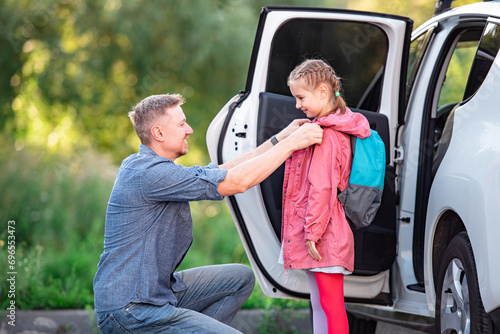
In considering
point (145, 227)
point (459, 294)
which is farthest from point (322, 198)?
point (145, 227)

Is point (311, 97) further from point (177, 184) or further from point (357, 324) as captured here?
point (357, 324)

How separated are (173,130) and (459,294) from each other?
1.57 m

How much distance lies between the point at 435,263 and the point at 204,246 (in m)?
4.32

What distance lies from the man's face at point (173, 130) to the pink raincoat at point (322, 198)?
0.59 metres

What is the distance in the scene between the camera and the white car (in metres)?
3.03

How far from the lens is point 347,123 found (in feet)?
9.80

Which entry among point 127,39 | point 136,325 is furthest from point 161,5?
point 136,325

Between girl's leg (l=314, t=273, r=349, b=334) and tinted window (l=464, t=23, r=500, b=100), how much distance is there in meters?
1.18

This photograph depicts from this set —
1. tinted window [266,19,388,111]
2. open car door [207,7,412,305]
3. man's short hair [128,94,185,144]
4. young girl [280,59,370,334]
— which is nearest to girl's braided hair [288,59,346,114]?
young girl [280,59,370,334]

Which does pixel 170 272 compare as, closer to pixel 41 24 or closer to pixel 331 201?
pixel 331 201

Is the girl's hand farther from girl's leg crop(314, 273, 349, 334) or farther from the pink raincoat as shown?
girl's leg crop(314, 273, 349, 334)

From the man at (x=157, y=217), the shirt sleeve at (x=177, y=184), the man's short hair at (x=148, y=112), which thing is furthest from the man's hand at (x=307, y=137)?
the man's short hair at (x=148, y=112)

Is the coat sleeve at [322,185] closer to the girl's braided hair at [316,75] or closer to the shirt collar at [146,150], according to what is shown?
the girl's braided hair at [316,75]

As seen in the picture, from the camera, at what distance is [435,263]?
312 cm
